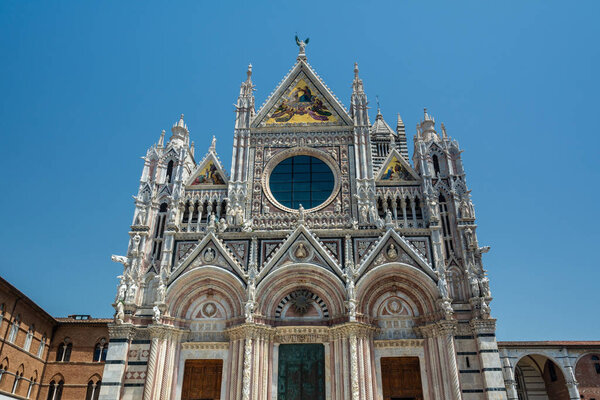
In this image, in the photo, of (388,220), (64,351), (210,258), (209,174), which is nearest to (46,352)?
(64,351)

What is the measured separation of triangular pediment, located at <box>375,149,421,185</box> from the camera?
74.0ft

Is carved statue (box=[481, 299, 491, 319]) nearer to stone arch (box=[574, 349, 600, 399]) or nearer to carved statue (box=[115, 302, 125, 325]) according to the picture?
carved statue (box=[115, 302, 125, 325])

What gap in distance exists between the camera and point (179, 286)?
19.9m

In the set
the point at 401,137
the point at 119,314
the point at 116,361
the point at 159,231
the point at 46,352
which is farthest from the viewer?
the point at 401,137

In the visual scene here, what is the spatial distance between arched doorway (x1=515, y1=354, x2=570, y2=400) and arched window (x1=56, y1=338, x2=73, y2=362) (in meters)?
29.8

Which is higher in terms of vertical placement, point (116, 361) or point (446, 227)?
point (446, 227)

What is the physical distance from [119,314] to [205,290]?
358 cm

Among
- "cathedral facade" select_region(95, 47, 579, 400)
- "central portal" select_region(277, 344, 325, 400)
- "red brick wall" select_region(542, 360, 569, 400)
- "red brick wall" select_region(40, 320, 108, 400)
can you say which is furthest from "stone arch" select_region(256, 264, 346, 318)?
"red brick wall" select_region(542, 360, 569, 400)

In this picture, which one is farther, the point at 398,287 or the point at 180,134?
the point at 180,134

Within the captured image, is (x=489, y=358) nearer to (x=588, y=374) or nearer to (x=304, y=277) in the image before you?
(x=304, y=277)

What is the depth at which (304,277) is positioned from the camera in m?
20.1

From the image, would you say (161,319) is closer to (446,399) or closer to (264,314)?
(264,314)

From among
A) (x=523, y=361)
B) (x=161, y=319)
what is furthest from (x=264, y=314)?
(x=523, y=361)

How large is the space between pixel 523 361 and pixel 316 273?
22621mm
